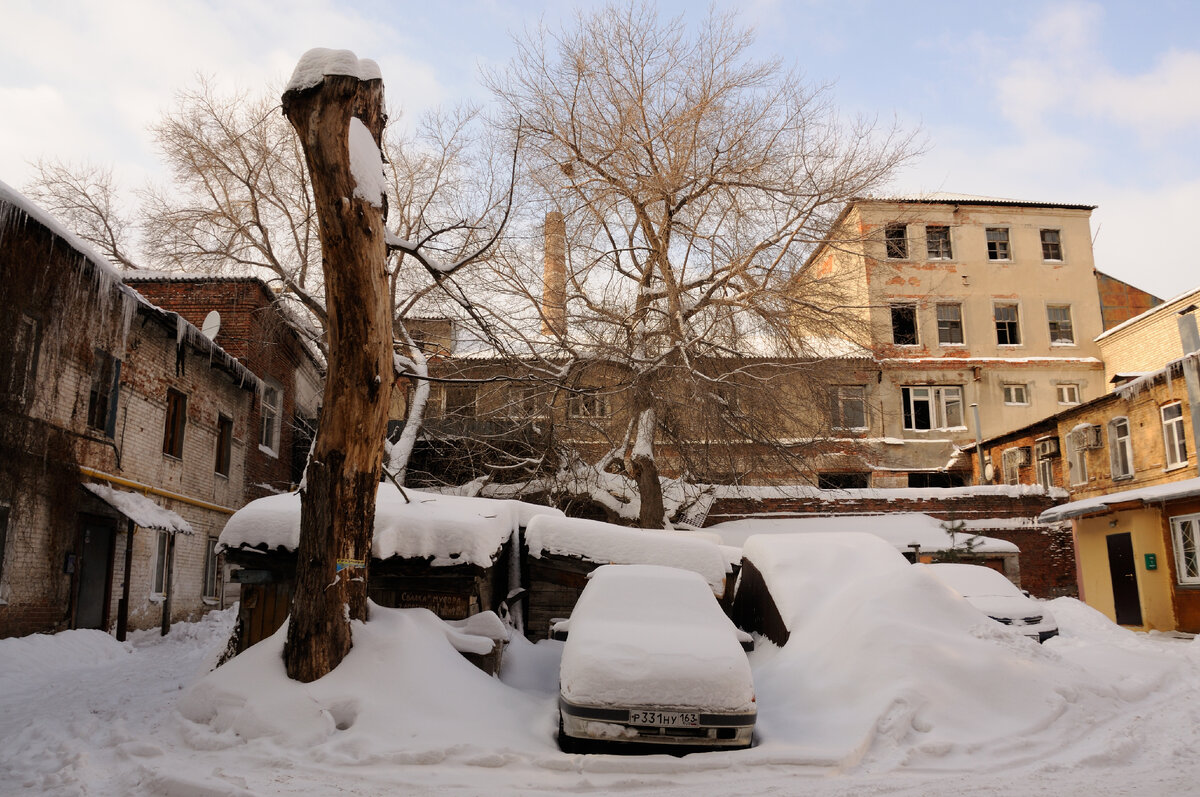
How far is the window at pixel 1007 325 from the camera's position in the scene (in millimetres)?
34625

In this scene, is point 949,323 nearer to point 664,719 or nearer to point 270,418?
point 270,418

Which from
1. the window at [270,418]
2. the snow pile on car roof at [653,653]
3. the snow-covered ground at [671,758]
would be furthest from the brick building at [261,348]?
the snow pile on car roof at [653,653]

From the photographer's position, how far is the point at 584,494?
20.3m

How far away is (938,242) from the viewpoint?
3531cm

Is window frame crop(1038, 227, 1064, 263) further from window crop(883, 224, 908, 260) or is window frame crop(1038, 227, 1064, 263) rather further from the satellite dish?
the satellite dish

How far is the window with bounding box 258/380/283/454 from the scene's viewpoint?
23328 millimetres

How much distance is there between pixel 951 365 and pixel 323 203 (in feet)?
102

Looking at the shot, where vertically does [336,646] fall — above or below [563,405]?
below

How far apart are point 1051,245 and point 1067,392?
6460 mm

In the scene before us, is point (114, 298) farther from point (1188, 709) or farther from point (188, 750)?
point (1188, 709)

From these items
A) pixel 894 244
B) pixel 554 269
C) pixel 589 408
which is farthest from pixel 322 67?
pixel 894 244

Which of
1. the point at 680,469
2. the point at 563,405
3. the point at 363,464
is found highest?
the point at 563,405

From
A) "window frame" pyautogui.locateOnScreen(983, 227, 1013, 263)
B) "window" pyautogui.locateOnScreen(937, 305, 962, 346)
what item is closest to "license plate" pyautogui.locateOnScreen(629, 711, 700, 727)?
"window" pyautogui.locateOnScreen(937, 305, 962, 346)

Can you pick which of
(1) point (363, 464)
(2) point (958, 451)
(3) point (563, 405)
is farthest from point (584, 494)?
(2) point (958, 451)
